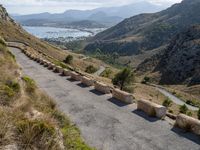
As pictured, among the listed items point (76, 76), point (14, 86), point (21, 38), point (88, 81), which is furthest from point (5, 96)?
point (21, 38)

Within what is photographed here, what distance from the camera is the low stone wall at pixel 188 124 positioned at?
553 inches

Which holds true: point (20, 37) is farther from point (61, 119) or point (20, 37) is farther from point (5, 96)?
point (5, 96)

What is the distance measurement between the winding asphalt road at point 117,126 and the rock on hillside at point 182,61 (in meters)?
118

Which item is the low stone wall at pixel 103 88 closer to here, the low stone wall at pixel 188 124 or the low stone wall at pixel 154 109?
the low stone wall at pixel 154 109

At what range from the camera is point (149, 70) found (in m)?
186

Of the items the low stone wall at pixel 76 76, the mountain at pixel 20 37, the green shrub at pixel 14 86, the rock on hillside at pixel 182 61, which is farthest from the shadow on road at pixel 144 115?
the rock on hillside at pixel 182 61

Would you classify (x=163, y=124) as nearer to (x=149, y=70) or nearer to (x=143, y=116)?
(x=143, y=116)

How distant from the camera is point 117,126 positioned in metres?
15.5

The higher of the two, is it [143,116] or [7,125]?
[7,125]

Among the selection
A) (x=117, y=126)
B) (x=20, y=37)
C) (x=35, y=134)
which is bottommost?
(x=20, y=37)

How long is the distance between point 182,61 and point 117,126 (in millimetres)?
142647

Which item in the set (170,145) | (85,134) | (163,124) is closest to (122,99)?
(163,124)

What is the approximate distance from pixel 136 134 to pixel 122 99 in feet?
21.6

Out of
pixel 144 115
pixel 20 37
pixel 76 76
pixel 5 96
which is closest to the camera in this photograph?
pixel 5 96
